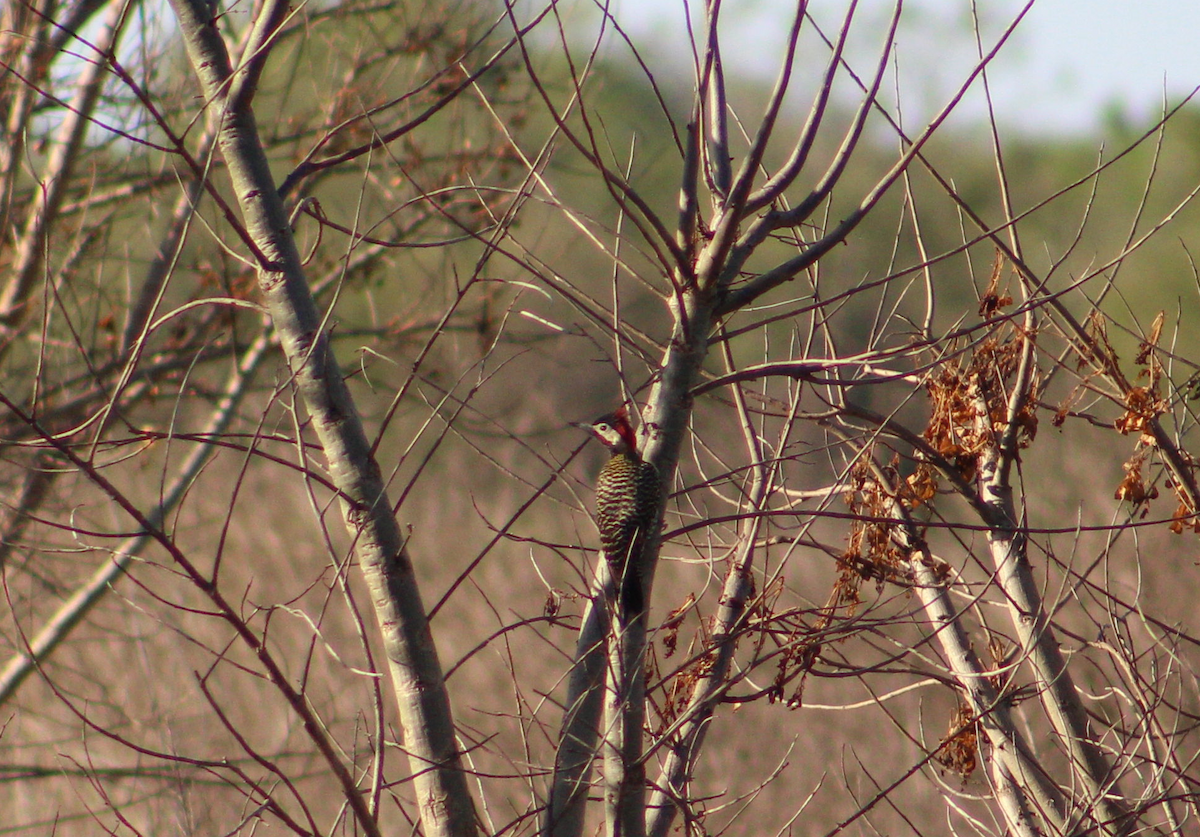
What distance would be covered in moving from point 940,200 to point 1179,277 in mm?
10857

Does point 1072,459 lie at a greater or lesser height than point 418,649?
greater

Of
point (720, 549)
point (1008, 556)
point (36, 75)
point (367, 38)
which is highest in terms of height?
point (367, 38)

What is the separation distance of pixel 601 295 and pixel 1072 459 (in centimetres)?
1427

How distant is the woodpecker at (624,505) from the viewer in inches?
119

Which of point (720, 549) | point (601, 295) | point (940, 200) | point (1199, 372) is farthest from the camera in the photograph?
point (940, 200)

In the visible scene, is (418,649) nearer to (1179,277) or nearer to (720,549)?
(720,549)

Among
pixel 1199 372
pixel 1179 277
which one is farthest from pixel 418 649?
pixel 1179 277

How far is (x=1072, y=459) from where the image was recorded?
34.0 ft

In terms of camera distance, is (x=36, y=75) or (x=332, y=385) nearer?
(x=332, y=385)

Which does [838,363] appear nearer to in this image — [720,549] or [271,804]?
[271,804]

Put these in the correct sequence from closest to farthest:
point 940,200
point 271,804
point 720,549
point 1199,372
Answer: point 271,804
point 1199,372
point 720,549
point 940,200

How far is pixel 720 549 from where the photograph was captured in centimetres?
444

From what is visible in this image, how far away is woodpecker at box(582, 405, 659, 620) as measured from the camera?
3018mm

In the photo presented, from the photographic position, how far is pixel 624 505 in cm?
355
